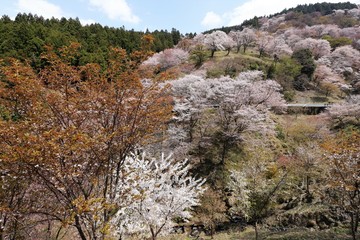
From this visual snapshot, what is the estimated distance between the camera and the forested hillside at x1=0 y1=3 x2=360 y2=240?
5148mm

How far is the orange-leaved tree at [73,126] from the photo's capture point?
15.3 feet

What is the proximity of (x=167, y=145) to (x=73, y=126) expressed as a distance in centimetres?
1606

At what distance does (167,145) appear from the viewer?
20.8 metres

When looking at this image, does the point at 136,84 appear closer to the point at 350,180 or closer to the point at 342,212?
the point at 350,180

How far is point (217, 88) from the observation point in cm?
2311

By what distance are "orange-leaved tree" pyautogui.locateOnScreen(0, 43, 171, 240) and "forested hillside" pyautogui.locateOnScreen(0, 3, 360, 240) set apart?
0.03 meters

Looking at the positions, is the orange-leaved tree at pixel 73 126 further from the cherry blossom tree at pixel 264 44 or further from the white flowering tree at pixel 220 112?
the cherry blossom tree at pixel 264 44

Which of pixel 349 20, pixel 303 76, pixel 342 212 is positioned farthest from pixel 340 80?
pixel 349 20

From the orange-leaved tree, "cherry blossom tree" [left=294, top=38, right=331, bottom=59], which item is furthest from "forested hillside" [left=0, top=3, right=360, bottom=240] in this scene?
"cherry blossom tree" [left=294, top=38, right=331, bottom=59]

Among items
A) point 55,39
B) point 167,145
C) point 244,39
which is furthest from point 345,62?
point 55,39

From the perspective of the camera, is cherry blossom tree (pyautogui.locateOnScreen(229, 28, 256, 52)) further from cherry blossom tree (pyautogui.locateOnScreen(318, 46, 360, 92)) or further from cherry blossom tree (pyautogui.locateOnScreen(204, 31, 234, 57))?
cherry blossom tree (pyautogui.locateOnScreen(318, 46, 360, 92))

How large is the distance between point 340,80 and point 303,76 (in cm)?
625

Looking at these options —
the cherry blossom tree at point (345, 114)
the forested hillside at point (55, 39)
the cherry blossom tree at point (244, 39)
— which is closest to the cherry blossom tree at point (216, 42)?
the cherry blossom tree at point (244, 39)

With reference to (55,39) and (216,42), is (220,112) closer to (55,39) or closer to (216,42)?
(55,39)
